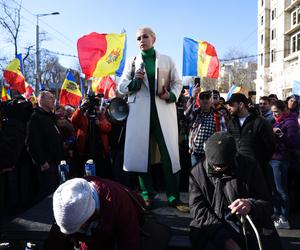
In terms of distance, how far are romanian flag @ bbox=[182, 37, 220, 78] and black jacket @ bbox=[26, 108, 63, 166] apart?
4.74 m

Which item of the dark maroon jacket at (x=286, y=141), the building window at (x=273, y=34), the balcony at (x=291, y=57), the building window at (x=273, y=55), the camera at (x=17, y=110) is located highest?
the building window at (x=273, y=34)

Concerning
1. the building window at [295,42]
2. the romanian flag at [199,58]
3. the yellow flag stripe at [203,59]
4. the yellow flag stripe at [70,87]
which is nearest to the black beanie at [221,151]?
the romanian flag at [199,58]

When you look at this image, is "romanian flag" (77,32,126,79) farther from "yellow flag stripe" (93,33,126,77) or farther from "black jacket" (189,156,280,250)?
"black jacket" (189,156,280,250)

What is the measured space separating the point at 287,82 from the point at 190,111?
107 ft

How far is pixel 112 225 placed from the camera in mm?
2338

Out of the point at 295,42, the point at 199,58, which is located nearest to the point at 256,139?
the point at 199,58

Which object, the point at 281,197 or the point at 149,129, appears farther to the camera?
the point at 281,197

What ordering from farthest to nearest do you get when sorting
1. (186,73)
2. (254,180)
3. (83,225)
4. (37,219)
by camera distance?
(186,73), (37,219), (254,180), (83,225)

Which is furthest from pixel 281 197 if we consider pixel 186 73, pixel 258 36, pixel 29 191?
pixel 258 36

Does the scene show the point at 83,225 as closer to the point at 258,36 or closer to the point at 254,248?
the point at 254,248

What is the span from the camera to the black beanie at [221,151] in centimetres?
271

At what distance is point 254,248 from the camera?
2.69 m

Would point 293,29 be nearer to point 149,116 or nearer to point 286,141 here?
point 286,141

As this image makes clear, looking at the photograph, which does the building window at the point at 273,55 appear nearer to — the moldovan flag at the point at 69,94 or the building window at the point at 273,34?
the building window at the point at 273,34
